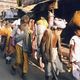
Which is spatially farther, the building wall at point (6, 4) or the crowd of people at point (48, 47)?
the building wall at point (6, 4)

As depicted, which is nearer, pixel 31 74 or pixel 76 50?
pixel 76 50

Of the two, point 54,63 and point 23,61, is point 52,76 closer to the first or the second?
point 54,63

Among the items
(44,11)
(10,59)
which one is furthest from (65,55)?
(44,11)

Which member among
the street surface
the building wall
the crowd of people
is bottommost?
the building wall

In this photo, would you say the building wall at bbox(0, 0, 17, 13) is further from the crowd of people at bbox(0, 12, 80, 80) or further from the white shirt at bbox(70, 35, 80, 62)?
the white shirt at bbox(70, 35, 80, 62)

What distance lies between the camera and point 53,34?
913cm

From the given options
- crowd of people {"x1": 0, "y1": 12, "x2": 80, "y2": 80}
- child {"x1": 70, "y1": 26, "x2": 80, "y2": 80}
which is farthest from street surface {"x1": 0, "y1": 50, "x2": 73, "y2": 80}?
child {"x1": 70, "y1": 26, "x2": 80, "y2": 80}

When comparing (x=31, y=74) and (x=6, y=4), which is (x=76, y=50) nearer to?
(x=31, y=74)

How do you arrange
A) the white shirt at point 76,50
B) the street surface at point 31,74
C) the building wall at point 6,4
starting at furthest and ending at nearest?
the building wall at point 6,4 → the street surface at point 31,74 → the white shirt at point 76,50

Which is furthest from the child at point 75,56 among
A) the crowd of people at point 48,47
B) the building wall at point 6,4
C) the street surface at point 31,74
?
the building wall at point 6,4

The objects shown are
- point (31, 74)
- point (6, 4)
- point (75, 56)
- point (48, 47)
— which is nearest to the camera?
point (75, 56)

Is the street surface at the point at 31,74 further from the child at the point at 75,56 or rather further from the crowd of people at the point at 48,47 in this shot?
the child at the point at 75,56

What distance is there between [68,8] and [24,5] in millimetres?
9485

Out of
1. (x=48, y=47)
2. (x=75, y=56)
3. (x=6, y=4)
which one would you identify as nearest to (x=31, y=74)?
(x=48, y=47)
